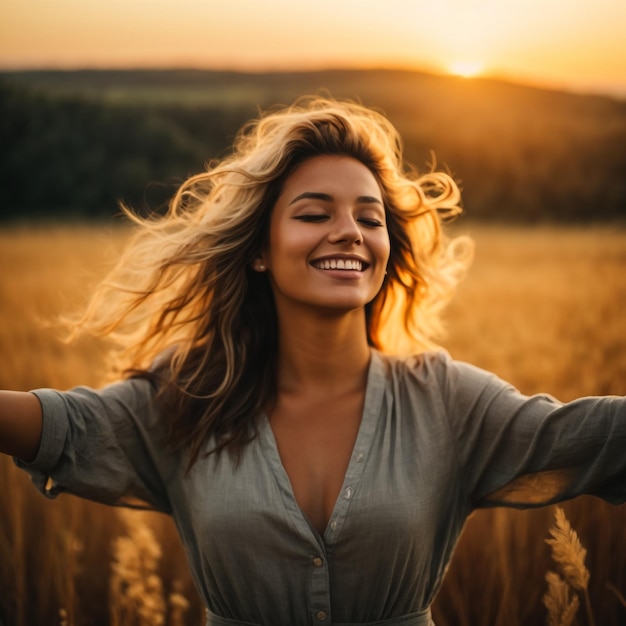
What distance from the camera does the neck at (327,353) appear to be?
2141 mm

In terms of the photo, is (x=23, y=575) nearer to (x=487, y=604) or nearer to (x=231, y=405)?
(x=231, y=405)

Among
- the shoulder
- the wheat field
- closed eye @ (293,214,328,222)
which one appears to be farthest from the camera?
the wheat field

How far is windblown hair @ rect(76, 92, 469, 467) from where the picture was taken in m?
2.16

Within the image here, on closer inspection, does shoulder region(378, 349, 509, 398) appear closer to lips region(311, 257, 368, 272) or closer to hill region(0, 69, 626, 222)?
lips region(311, 257, 368, 272)

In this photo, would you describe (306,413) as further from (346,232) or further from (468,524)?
(468,524)

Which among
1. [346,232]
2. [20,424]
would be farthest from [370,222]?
[20,424]

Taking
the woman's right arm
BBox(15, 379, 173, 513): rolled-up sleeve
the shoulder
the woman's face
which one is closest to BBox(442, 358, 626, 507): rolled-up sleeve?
the shoulder

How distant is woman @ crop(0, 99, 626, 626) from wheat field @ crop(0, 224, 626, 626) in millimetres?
466

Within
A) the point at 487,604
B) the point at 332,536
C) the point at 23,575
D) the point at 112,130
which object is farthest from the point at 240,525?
the point at 112,130

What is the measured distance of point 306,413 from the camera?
2.11 m

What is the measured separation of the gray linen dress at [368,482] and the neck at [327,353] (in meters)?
0.09

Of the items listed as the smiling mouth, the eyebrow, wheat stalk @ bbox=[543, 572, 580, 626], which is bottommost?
wheat stalk @ bbox=[543, 572, 580, 626]

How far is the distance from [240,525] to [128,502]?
1.46 feet

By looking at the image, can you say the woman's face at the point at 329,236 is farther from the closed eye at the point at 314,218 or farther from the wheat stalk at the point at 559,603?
the wheat stalk at the point at 559,603
